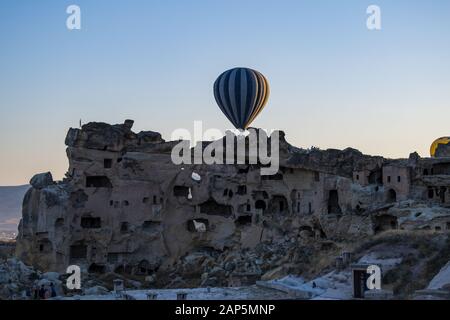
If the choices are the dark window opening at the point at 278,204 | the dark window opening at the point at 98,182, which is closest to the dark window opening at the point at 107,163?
the dark window opening at the point at 98,182

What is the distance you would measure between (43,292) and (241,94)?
75.9ft

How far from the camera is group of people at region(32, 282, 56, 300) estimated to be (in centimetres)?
2850

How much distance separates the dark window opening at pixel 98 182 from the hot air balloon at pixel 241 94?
8315mm

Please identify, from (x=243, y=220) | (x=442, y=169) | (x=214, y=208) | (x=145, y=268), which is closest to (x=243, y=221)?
(x=243, y=220)

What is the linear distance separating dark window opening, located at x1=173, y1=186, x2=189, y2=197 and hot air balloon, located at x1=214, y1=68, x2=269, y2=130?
5279 millimetres

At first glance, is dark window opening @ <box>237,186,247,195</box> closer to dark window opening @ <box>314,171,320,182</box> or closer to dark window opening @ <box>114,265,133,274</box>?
dark window opening @ <box>314,171,320,182</box>

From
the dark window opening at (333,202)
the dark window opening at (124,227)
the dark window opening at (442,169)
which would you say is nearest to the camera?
the dark window opening at (442,169)

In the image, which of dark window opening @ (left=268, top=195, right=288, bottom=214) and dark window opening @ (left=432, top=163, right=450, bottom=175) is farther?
dark window opening @ (left=268, top=195, right=288, bottom=214)

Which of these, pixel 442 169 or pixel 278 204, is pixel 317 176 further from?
pixel 442 169

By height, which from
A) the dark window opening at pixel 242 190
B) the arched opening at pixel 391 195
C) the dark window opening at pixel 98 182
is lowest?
the arched opening at pixel 391 195

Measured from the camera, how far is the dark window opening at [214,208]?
5162 cm

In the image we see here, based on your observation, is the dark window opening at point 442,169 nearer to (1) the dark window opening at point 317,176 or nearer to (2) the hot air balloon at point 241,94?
(1) the dark window opening at point 317,176

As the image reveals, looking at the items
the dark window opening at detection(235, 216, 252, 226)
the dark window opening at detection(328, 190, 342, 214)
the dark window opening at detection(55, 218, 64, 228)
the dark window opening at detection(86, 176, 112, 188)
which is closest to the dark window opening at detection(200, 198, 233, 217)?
the dark window opening at detection(235, 216, 252, 226)
